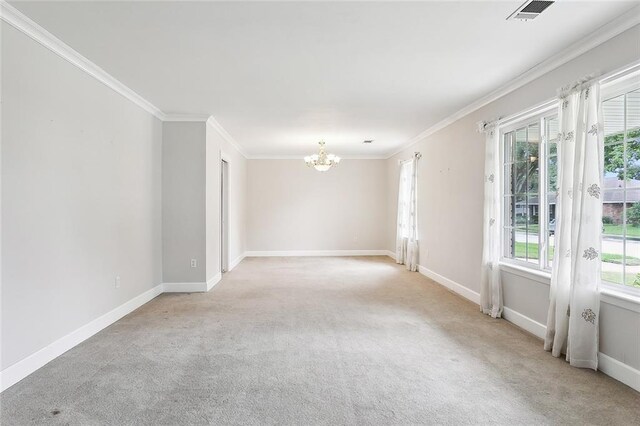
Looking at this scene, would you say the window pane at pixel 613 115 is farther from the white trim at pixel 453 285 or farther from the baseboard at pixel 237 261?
the baseboard at pixel 237 261

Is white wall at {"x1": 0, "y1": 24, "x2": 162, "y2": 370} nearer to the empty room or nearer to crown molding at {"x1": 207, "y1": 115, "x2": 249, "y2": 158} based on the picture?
the empty room

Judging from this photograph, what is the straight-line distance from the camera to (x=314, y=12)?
8.48ft

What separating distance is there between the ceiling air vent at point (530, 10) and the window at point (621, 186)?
0.91 meters

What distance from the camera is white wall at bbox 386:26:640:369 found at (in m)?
2.74

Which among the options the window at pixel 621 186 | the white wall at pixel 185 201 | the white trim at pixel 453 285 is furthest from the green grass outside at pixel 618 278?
the white wall at pixel 185 201

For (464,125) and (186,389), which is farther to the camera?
(464,125)

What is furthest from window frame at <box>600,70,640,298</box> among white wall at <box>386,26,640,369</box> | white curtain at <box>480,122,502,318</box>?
white curtain at <box>480,122,502,318</box>

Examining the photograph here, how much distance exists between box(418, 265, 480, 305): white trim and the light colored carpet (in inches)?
12.4

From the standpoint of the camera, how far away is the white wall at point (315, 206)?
32.2ft

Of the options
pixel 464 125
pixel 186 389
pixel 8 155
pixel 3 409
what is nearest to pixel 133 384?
pixel 186 389

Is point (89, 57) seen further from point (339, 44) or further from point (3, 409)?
point (3, 409)

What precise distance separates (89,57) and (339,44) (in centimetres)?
229

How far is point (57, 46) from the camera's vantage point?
10.1ft

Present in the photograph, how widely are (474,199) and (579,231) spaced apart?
206 cm
